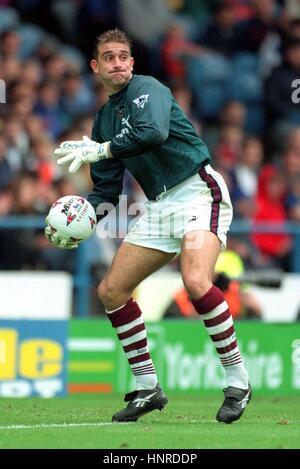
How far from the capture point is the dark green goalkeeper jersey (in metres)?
8.57

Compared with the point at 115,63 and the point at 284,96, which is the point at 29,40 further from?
the point at 115,63

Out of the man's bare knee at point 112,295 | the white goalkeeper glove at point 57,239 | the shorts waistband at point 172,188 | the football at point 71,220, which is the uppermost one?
the shorts waistband at point 172,188

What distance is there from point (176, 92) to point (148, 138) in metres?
8.83

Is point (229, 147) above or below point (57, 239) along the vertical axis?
above

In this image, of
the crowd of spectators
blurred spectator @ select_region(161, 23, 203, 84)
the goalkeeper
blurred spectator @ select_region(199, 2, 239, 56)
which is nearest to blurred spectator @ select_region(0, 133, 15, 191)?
the crowd of spectators

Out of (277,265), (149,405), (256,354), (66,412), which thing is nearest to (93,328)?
A: (256,354)

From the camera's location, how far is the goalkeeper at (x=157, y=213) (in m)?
8.70

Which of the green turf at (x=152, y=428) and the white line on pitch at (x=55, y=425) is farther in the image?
the white line on pitch at (x=55, y=425)

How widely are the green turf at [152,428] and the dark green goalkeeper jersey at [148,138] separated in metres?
1.58

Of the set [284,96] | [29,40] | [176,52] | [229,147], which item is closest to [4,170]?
[29,40]

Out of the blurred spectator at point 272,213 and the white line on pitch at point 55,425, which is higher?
A: the blurred spectator at point 272,213

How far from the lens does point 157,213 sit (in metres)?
9.02

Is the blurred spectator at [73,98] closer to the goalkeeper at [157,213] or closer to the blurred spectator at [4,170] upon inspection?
the blurred spectator at [4,170]

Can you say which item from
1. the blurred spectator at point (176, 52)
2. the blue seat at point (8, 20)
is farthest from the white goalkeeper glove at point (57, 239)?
the blurred spectator at point (176, 52)
